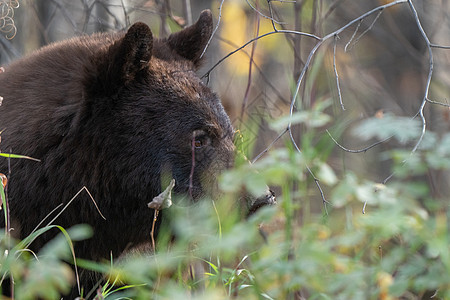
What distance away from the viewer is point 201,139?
12.6 feet

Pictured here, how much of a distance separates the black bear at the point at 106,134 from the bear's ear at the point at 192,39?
350 millimetres

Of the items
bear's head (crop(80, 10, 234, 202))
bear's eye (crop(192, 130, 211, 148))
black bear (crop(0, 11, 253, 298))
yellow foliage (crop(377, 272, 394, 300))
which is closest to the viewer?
yellow foliage (crop(377, 272, 394, 300))

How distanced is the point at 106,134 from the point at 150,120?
0.92 feet

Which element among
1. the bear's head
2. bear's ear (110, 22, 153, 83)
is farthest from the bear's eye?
bear's ear (110, 22, 153, 83)

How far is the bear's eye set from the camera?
3801 millimetres

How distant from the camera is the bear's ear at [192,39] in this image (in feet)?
13.8

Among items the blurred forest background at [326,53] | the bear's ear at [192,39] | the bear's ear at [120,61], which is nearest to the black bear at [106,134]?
the bear's ear at [120,61]

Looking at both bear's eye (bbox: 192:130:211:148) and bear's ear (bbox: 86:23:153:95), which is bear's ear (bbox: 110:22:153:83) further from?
bear's eye (bbox: 192:130:211:148)

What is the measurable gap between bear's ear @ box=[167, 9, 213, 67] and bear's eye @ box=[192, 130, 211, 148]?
2.31 feet

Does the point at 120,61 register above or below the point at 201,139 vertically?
above

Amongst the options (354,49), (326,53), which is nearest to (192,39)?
(326,53)

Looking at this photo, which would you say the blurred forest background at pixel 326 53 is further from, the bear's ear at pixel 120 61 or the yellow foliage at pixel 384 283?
the yellow foliage at pixel 384 283

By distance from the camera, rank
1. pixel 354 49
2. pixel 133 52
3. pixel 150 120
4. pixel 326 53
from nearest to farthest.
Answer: pixel 133 52 < pixel 150 120 < pixel 326 53 < pixel 354 49

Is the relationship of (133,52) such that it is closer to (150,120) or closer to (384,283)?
(150,120)
